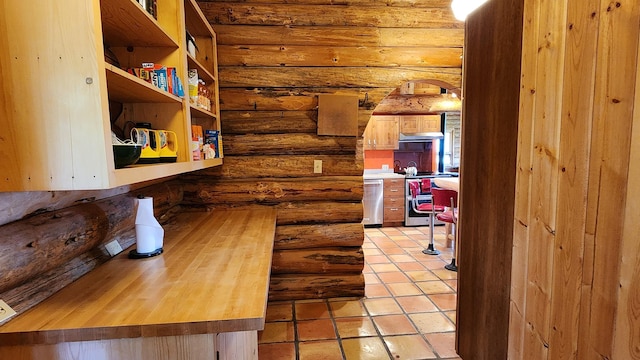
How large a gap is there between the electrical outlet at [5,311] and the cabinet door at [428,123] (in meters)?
5.90

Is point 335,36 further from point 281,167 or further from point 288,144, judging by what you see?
point 281,167

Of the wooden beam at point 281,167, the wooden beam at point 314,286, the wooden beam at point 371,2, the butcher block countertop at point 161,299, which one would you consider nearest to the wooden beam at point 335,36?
the wooden beam at point 371,2

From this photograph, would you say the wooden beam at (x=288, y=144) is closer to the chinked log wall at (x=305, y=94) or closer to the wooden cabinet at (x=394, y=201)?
the chinked log wall at (x=305, y=94)

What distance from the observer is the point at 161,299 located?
1.11m

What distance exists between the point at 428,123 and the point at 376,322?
4.43m

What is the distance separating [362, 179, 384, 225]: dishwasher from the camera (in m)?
5.48

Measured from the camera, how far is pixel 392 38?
8.84ft

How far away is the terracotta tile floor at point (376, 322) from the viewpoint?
2150 millimetres

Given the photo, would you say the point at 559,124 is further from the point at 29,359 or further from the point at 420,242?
the point at 420,242

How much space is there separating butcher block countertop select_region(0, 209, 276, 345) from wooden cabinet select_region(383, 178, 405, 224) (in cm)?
409

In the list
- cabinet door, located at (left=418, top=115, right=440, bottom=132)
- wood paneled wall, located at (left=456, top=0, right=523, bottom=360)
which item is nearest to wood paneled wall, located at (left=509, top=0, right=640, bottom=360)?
wood paneled wall, located at (left=456, top=0, right=523, bottom=360)

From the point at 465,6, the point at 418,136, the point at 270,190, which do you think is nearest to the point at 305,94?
the point at 270,190

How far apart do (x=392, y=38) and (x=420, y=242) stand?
3041mm

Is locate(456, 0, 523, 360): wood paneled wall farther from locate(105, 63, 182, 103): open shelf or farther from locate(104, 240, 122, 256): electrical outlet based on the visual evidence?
locate(104, 240, 122, 256): electrical outlet
